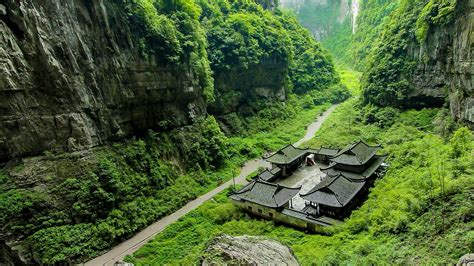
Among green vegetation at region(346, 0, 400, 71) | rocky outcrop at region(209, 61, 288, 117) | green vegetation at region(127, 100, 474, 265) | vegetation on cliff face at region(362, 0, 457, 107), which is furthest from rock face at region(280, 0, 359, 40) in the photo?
green vegetation at region(127, 100, 474, 265)

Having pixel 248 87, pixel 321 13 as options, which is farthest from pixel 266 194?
pixel 321 13

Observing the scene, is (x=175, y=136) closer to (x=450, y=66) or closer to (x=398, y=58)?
(x=450, y=66)

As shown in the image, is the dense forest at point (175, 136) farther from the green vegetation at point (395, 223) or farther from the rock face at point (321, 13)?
the rock face at point (321, 13)

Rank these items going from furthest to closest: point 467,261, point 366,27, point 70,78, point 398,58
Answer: point 366,27
point 398,58
point 70,78
point 467,261

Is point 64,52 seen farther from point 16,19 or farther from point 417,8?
point 417,8

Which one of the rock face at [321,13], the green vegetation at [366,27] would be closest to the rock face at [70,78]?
the green vegetation at [366,27]
